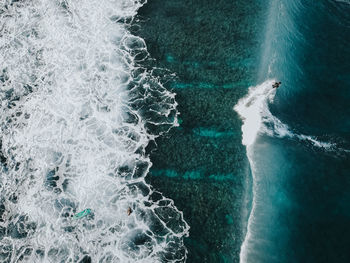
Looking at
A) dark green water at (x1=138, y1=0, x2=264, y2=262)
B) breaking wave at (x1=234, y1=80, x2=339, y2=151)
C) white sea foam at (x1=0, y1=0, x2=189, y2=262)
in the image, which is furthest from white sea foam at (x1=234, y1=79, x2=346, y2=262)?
white sea foam at (x1=0, y1=0, x2=189, y2=262)

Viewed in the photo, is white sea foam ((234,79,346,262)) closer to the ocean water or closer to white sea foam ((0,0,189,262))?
the ocean water

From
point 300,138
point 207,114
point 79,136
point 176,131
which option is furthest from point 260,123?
point 79,136

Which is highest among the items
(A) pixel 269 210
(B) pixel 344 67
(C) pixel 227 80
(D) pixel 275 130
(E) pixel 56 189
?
(B) pixel 344 67

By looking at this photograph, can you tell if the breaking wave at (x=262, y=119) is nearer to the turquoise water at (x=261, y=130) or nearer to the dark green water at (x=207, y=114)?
the turquoise water at (x=261, y=130)

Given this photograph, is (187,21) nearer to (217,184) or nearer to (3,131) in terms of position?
(217,184)

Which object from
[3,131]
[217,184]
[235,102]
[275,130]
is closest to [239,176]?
[217,184]

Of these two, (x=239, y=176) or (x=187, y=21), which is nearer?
(x=239, y=176)

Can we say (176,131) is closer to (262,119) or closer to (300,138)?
(262,119)
